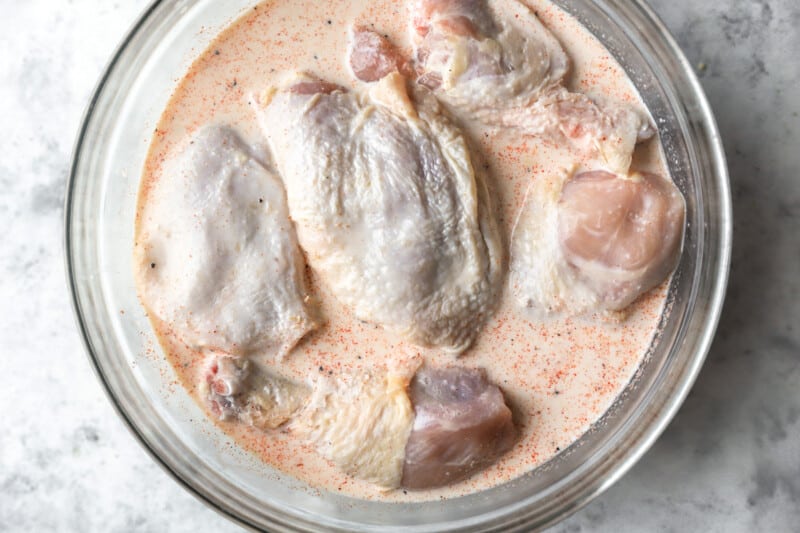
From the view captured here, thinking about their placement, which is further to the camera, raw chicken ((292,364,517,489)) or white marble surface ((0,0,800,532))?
white marble surface ((0,0,800,532))

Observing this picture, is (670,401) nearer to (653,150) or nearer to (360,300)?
(653,150)

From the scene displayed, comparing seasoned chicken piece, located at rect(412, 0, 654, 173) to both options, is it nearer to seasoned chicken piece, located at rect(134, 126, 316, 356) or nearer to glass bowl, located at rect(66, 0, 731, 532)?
glass bowl, located at rect(66, 0, 731, 532)

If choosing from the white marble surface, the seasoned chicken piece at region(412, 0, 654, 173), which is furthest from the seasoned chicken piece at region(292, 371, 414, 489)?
the seasoned chicken piece at region(412, 0, 654, 173)

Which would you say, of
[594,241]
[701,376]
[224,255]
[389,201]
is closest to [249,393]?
A: [224,255]

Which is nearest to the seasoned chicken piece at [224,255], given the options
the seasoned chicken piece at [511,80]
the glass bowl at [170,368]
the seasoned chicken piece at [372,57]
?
the glass bowl at [170,368]

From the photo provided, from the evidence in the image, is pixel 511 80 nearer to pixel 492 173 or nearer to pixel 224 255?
pixel 492 173

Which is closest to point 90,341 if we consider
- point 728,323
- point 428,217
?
point 428,217
